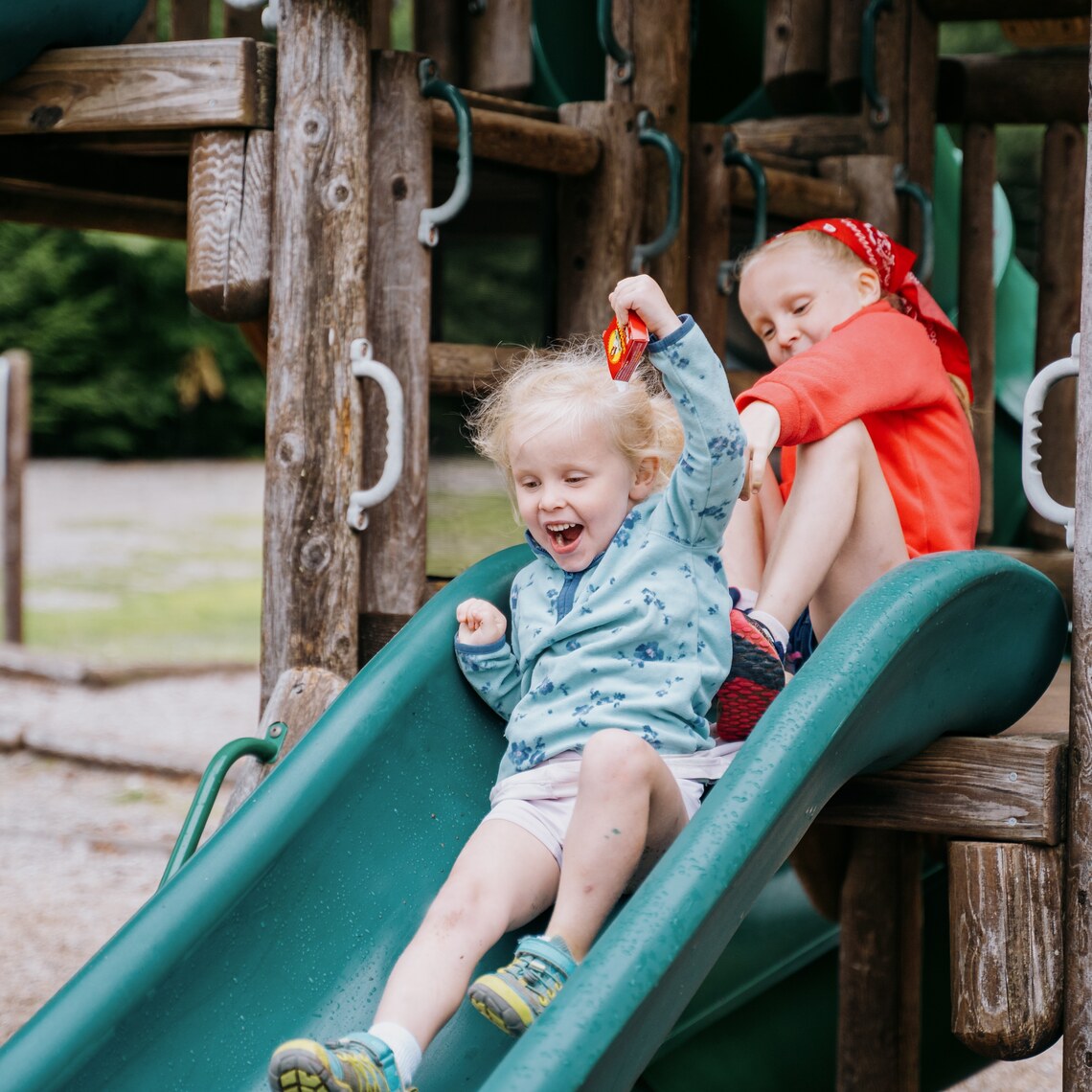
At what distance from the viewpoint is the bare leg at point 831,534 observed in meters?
2.12

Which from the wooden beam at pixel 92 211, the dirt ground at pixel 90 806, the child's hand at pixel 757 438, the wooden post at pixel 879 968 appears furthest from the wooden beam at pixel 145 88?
the dirt ground at pixel 90 806

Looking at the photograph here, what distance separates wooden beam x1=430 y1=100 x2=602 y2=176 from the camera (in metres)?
2.76

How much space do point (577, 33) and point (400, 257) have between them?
6.85 feet

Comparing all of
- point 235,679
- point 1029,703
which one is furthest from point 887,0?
point 235,679

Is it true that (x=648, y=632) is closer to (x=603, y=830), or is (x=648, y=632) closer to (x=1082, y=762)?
(x=603, y=830)

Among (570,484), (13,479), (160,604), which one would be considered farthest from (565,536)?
(160,604)

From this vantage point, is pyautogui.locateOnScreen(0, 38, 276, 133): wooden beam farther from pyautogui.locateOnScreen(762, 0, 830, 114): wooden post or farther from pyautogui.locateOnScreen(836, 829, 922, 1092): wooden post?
pyautogui.locateOnScreen(836, 829, 922, 1092): wooden post

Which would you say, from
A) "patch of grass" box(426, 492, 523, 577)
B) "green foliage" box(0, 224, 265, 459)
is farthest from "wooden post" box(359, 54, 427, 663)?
"green foliage" box(0, 224, 265, 459)

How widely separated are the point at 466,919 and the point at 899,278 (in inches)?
52.0

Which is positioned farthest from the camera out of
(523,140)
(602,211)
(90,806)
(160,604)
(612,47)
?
(160,604)

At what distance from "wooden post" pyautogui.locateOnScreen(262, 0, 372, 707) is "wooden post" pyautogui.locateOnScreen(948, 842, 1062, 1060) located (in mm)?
1153

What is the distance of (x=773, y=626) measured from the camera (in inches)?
80.9

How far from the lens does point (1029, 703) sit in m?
2.22

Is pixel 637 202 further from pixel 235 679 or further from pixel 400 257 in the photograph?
pixel 235 679
